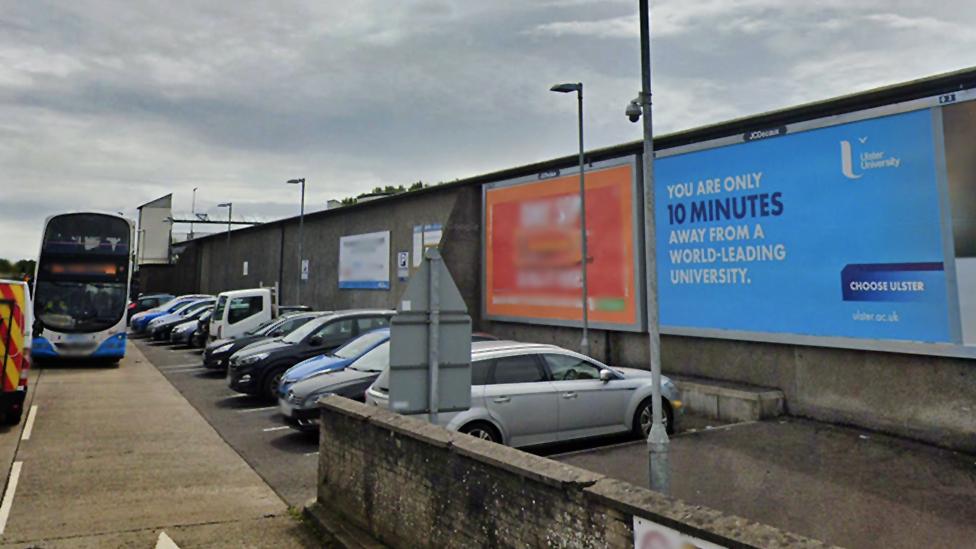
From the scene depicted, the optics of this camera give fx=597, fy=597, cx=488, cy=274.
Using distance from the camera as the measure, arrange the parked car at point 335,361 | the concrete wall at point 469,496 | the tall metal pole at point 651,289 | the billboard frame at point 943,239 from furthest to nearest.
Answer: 1. the parked car at point 335,361
2. the billboard frame at point 943,239
3. the tall metal pole at point 651,289
4. the concrete wall at point 469,496

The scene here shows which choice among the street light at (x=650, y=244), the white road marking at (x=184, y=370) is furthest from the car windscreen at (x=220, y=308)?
the street light at (x=650, y=244)

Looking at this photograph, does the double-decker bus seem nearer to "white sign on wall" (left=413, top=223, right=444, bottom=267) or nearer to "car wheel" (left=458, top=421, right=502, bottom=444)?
"white sign on wall" (left=413, top=223, right=444, bottom=267)

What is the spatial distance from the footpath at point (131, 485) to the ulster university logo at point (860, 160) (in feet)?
31.3

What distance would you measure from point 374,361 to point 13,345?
19.1 ft

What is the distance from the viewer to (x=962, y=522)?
5.68m

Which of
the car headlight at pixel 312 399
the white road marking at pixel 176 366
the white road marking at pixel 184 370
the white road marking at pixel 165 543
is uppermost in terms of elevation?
the car headlight at pixel 312 399

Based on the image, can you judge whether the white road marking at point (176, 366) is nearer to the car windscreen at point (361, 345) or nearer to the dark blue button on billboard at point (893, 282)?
the car windscreen at point (361, 345)

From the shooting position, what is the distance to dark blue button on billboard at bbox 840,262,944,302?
8.70 m

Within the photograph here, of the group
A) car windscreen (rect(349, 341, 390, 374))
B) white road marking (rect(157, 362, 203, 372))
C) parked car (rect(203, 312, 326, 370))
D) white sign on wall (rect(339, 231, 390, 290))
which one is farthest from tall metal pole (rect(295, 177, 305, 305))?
car windscreen (rect(349, 341, 390, 374))

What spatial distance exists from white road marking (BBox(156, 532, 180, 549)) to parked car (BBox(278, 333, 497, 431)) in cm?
326

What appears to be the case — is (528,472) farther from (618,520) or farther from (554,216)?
(554,216)

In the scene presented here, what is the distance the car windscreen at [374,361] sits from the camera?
962cm

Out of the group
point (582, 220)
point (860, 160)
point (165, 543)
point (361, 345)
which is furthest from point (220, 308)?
point (860, 160)

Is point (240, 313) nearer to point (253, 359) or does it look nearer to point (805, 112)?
point (253, 359)
